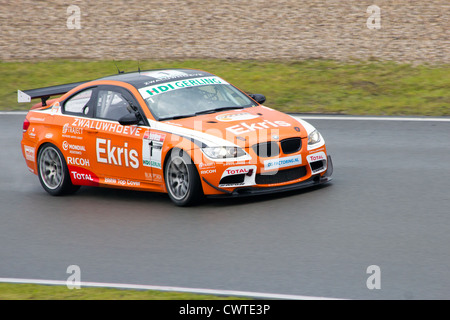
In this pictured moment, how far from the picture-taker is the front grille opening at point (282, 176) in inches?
376

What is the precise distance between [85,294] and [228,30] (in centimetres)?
1424

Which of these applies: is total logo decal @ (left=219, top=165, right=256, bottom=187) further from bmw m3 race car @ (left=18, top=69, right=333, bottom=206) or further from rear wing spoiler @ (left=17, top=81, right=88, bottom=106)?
rear wing spoiler @ (left=17, top=81, right=88, bottom=106)

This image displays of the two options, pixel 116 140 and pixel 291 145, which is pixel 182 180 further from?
pixel 291 145

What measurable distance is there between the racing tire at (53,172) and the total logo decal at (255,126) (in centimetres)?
248

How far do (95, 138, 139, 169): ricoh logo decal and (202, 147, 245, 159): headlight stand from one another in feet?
3.53

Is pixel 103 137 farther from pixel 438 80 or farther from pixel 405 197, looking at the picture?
pixel 438 80

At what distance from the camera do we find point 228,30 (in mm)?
20359

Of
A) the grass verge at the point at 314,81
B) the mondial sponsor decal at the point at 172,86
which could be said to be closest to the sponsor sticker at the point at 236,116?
the mondial sponsor decal at the point at 172,86

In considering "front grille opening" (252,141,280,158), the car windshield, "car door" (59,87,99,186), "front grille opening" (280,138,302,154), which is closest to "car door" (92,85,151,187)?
"car door" (59,87,99,186)

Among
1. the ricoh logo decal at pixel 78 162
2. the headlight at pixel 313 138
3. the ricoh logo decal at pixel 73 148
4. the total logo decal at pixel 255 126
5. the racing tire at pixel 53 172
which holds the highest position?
the total logo decal at pixel 255 126

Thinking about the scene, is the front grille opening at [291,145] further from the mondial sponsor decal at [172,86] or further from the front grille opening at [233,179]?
the mondial sponsor decal at [172,86]

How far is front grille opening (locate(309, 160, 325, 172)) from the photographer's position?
32.6 ft
